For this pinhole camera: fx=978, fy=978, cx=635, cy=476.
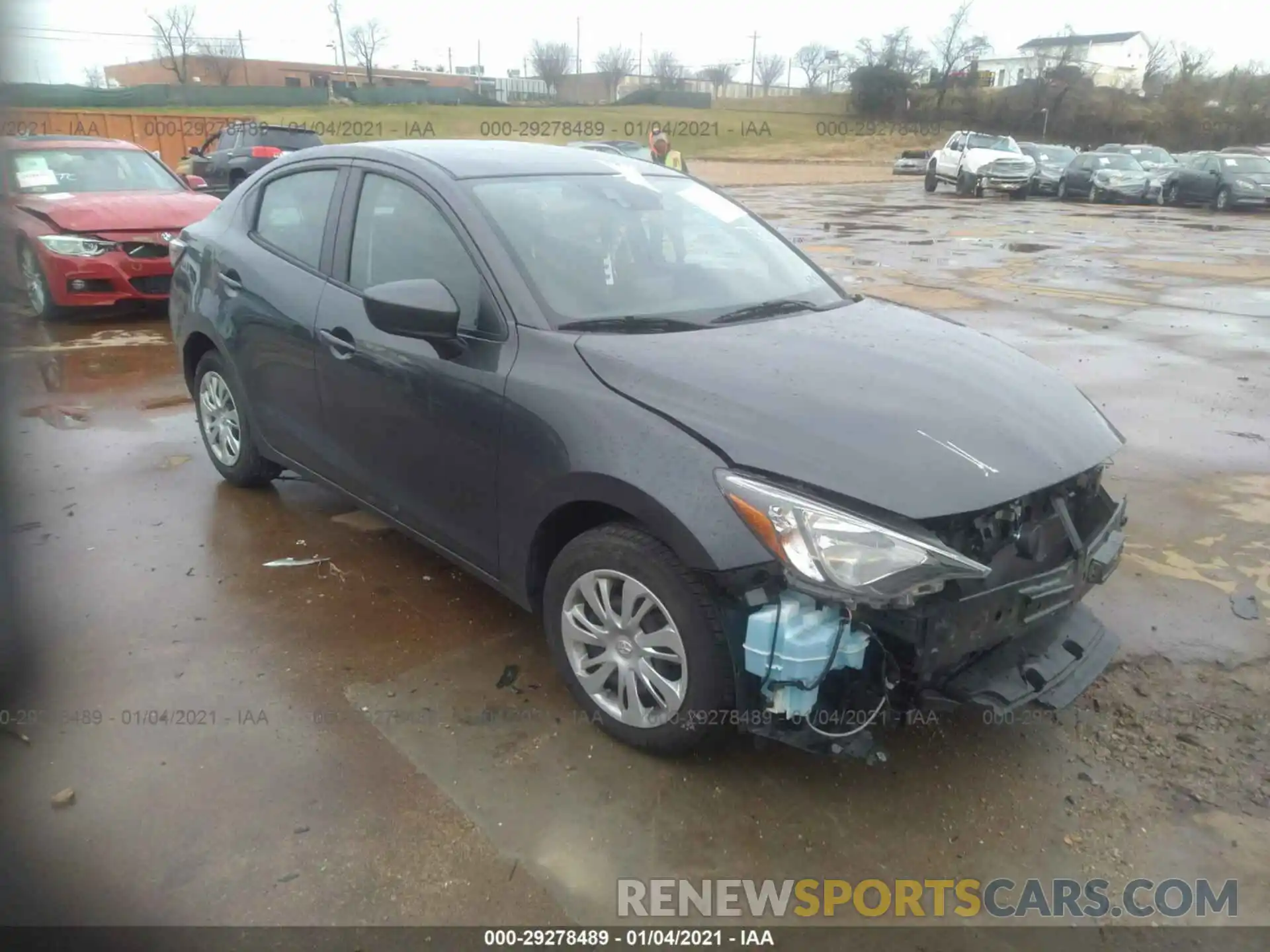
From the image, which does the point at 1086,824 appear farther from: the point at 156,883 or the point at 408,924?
the point at 156,883

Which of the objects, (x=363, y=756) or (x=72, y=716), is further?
(x=72, y=716)

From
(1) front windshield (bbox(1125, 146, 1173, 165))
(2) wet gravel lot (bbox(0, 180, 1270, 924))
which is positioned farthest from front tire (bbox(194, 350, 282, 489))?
(1) front windshield (bbox(1125, 146, 1173, 165))

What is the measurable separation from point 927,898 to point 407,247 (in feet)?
8.99

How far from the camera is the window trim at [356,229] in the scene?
321 cm

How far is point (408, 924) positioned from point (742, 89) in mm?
90089

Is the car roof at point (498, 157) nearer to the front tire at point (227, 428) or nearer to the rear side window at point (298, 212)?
the rear side window at point (298, 212)

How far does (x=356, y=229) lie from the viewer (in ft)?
12.7

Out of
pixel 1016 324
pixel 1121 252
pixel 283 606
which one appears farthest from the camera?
pixel 1121 252

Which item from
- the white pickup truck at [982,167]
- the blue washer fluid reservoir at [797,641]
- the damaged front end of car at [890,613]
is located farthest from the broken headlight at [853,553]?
the white pickup truck at [982,167]

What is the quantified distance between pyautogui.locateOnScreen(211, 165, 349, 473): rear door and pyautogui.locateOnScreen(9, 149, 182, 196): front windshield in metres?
5.60

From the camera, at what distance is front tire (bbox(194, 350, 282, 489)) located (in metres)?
4.68

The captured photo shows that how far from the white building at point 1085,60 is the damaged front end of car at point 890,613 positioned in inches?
2712

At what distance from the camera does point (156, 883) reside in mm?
2447

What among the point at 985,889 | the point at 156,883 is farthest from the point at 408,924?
the point at 985,889
